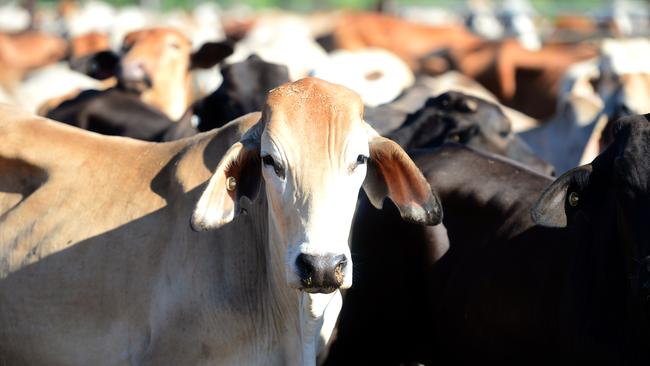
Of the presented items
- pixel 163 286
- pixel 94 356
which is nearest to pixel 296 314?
pixel 163 286

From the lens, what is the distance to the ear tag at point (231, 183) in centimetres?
443

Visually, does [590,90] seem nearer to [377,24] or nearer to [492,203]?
[492,203]

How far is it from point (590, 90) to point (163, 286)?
7.51 meters

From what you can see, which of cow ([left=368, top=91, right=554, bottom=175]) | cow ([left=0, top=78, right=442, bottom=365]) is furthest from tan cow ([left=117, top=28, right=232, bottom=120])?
cow ([left=0, top=78, right=442, bottom=365])

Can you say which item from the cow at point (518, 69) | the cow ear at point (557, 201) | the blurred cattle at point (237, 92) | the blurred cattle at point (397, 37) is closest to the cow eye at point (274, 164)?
the cow ear at point (557, 201)

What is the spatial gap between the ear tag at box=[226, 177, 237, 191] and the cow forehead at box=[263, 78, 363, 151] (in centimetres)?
24

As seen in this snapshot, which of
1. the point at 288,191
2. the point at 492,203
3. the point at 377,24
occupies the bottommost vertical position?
the point at 377,24

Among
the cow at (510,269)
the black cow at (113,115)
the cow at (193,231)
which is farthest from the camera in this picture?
the black cow at (113,115)

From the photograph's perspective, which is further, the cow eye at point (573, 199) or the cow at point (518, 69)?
the cow at point (518, 69)

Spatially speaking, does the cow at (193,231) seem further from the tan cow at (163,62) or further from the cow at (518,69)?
the cow at (518,69)

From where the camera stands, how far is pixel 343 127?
434 centimetres

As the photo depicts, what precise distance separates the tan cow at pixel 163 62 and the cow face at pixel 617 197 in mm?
5021

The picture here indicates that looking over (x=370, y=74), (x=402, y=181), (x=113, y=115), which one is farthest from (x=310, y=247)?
(x=370, y=74)

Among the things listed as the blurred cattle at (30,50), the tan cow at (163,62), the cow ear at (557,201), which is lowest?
the blurred cattle at (30,50)
